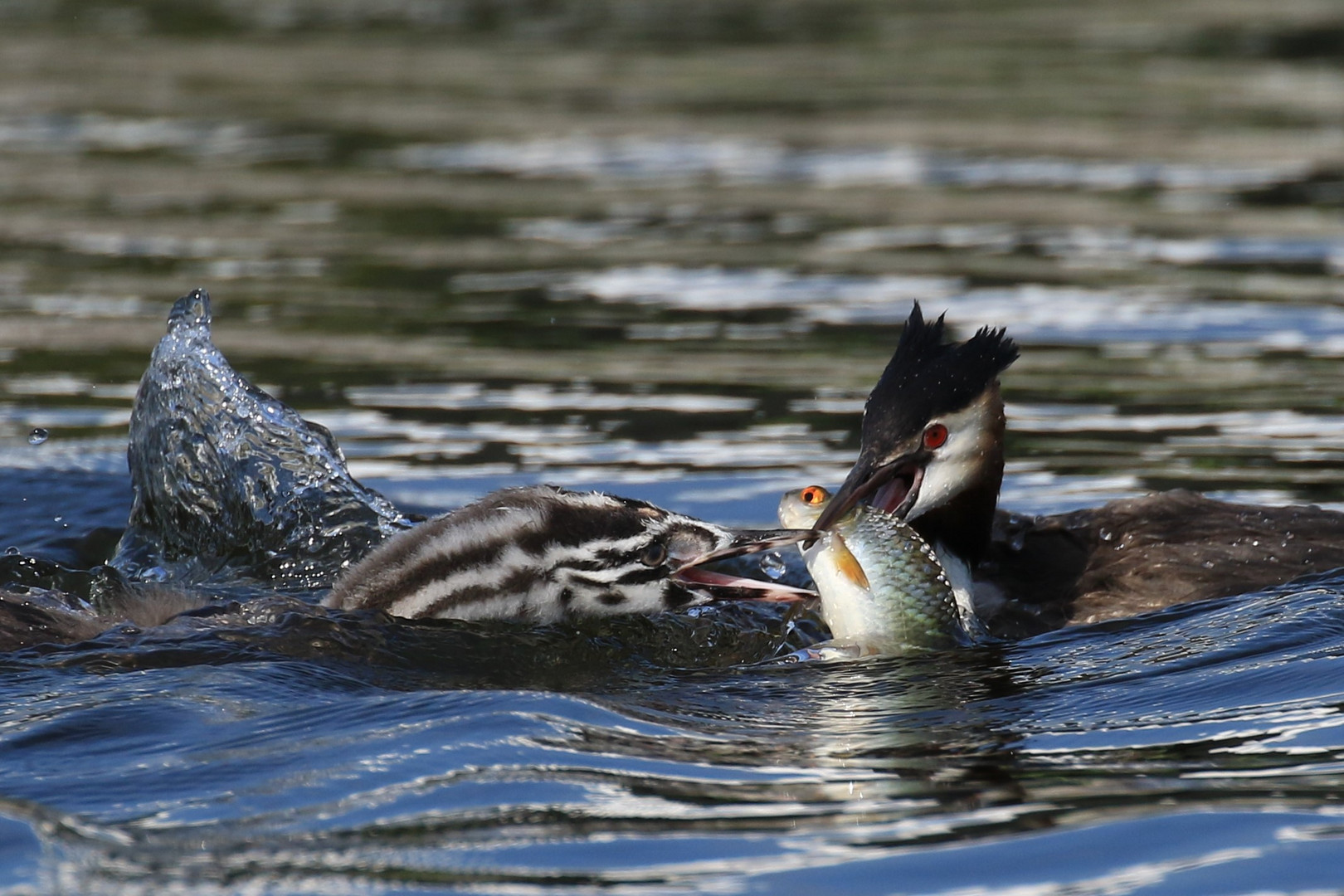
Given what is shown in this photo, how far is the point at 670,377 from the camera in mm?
11383

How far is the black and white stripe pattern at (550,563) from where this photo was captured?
6.77 metres

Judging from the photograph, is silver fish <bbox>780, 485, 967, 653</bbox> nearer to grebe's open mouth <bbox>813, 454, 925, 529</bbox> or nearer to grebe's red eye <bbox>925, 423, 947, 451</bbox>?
grebe's open mouth <bbox>813, 454, 925, 529</bbox>

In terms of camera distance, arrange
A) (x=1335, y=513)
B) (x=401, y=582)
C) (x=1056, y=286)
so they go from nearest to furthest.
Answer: (x=401, y=582)
(x=1335, y=513)
(x=1056, y=286)

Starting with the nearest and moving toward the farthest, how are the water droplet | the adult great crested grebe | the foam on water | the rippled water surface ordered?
the rippled water surface
the adult great crested grebe
the water droplet
the foam on water

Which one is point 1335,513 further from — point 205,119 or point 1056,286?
point 205,119

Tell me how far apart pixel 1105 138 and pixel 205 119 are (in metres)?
8.35

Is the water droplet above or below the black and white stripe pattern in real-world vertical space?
below

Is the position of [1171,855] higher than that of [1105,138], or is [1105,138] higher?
[1105,138]

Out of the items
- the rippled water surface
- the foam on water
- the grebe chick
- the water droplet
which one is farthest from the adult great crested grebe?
the foam on water

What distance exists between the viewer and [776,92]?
67.6ft

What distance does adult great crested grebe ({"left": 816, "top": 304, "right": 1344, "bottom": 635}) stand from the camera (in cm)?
733

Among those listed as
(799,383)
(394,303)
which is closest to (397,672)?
(799,383)

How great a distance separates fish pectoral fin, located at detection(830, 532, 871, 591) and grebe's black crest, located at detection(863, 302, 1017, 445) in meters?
0.97

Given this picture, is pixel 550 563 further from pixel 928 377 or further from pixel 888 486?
pixel 928 377
